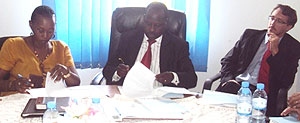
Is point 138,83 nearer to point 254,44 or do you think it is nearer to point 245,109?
point 245,109

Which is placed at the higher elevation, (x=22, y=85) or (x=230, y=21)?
(x=230, y=21)

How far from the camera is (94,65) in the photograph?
3.01 meters

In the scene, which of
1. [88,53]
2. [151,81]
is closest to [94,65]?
[88,53]

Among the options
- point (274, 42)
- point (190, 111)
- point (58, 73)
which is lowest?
point (190, 111)

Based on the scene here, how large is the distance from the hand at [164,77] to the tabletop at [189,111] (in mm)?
235

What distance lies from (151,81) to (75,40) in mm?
1318

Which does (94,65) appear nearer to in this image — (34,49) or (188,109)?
(34,49)

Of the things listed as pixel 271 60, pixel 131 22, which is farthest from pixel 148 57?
pixel 271 60

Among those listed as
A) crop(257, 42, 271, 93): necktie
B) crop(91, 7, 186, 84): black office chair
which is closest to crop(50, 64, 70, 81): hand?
crop(91, 7, 186, 84): black office chair

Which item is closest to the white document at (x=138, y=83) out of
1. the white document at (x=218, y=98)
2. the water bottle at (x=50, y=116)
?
the white document at (x=218, y=98)

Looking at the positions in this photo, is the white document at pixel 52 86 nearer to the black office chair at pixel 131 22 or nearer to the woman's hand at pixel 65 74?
the woman's hand at pixel 65 74

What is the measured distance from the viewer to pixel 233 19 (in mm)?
3211

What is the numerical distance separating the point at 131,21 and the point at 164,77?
2.13ft

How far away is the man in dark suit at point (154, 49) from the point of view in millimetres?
2242
